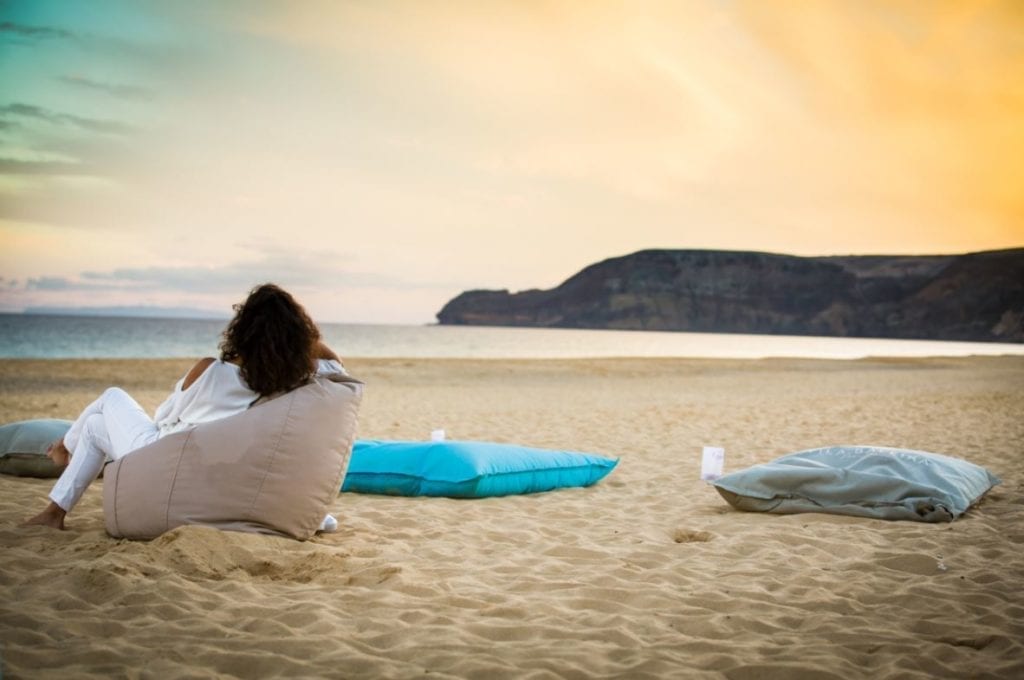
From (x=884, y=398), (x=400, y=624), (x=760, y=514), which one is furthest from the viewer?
(x=884, y=398)

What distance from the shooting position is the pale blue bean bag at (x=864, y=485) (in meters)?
5.36

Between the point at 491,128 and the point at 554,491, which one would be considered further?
the point at 491,128

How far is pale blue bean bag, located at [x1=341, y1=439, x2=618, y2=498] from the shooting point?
6215mm

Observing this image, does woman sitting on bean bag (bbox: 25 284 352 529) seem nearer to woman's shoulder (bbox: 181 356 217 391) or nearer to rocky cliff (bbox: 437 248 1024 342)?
woman's shoulder (bbox: 181 356 217 391)

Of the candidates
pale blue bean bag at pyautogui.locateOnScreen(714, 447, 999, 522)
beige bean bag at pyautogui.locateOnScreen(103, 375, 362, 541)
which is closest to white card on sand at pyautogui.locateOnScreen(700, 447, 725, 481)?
pale blue bean bag at pyautogui.locateOnScreen(714, 447, 999, 522)

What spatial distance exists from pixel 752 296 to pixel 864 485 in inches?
4790

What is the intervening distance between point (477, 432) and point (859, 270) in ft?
386

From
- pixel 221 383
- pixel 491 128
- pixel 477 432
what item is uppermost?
pixel 491 128

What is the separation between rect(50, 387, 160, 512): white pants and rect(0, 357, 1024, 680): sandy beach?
0.29 metres

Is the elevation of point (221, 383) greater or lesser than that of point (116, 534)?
greater

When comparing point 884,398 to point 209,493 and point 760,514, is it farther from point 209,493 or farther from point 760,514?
point 209,493

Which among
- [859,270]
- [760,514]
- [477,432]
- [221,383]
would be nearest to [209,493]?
[221,383]

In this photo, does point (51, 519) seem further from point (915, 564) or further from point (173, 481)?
point (915, 564)

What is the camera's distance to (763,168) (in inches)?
883
